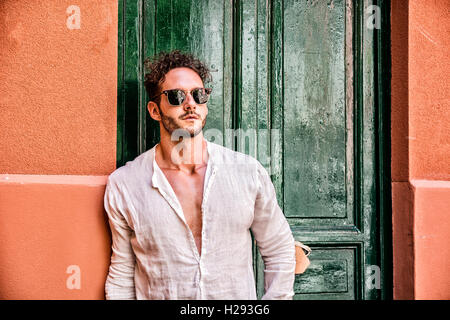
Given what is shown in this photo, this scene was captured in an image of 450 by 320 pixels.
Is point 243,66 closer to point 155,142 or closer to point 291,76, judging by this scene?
point 291,76

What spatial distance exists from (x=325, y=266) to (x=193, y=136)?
1.47 metres

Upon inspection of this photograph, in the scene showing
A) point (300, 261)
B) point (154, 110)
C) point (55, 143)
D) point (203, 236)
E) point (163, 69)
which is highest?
point (163, 69)

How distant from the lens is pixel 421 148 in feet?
10.8

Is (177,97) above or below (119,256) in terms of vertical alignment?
above

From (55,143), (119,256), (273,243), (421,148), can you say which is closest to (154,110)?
(55,143)

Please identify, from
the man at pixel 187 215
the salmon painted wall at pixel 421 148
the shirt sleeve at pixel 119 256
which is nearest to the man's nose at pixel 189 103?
the man at pixel 187 215

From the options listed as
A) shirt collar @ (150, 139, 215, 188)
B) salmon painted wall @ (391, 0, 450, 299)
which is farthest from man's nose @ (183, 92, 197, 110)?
salmon painted wall @ (391, 0, 450, 299)

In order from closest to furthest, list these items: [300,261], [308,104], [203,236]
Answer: [203,236] → [300,261] → [308,104]

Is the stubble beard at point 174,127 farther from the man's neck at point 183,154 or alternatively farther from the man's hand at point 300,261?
the man's hand at point 300,261

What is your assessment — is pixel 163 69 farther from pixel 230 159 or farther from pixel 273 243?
pixel 273 243

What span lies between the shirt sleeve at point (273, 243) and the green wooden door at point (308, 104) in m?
0.47

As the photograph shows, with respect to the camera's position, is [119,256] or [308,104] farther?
[308,104]

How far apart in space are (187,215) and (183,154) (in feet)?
1.25
